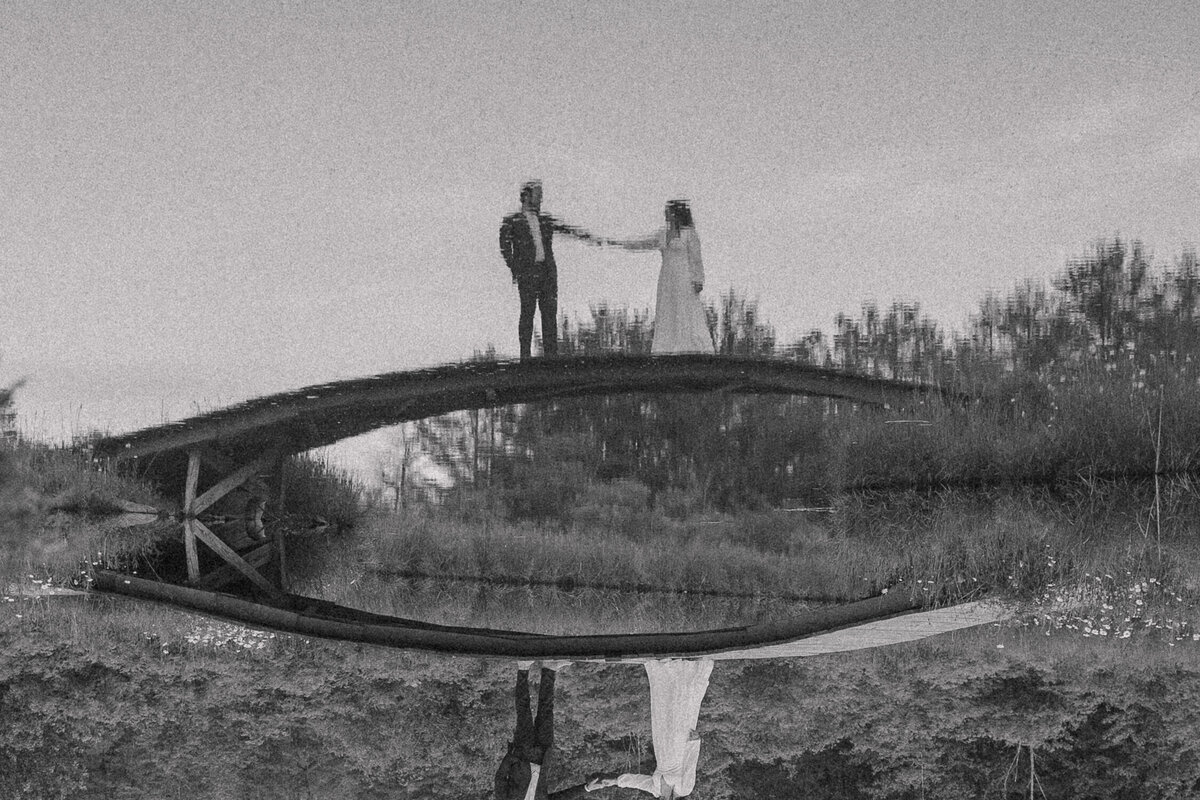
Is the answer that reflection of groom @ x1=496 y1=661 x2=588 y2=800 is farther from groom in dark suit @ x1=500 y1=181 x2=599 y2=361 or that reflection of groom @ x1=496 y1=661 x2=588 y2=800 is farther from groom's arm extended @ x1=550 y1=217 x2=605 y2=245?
groom's arm extended @ x1=550 y1=217 x2=605 y2=245

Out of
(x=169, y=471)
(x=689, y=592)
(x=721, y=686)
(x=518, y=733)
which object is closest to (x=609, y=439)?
(x=689, y=592)

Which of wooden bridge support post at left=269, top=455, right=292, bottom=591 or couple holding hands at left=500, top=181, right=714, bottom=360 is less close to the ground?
couple holding hands at left=500, top=181, right=714, bottom=360

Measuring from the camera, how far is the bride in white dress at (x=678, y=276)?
7445mm

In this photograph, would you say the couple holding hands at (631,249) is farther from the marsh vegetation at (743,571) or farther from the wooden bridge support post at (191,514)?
the wooden bridge support post at (191,514)

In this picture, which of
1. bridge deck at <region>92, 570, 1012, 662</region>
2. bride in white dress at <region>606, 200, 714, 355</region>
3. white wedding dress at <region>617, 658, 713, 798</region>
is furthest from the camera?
white wedding dress at <region>617, 658, 713, 798</region>

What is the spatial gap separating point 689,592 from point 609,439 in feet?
3.98

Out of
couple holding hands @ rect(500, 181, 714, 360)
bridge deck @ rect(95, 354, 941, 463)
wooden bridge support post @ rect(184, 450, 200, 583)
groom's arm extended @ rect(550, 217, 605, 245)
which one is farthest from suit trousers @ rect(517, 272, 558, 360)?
wooden bridge support post @ rect(184, 450, 200, 583)

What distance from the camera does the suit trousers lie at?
7268mm

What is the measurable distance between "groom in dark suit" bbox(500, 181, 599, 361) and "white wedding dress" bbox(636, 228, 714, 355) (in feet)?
1.70

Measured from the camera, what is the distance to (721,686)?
39.5ft

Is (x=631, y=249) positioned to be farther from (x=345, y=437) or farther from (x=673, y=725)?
(x=673, y=725)

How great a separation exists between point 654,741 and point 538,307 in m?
2.94

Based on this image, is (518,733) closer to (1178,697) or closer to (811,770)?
(811,770)

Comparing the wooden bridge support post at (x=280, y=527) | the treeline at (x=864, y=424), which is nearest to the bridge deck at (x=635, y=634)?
the treeline at (x=864, y=424)
